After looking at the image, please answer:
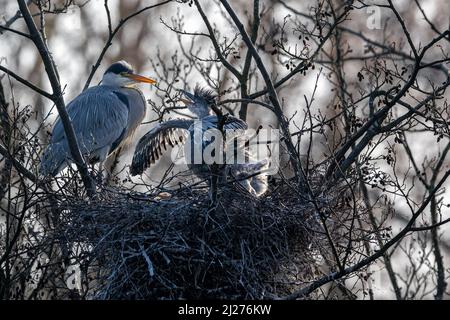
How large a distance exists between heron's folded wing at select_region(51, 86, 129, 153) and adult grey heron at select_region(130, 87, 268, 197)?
1.73 metres

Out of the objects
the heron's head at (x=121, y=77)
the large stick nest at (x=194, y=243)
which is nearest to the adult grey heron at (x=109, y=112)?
the heron's head at (x=121, y=77)

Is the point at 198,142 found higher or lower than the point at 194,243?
higher

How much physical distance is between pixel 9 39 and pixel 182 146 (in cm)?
983

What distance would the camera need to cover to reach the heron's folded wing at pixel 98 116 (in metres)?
11.4

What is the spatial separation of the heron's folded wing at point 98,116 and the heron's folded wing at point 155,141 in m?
1.66

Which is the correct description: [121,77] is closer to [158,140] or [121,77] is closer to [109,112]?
[109,112]

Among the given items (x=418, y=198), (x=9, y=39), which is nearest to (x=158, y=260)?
(x=418, y=198)

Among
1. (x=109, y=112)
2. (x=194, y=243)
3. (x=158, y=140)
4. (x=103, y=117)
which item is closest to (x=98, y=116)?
(x=103, y=117)

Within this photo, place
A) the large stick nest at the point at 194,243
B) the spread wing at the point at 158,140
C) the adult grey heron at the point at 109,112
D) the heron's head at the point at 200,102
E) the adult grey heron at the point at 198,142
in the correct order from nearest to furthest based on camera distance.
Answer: the large stick nest at the point at 194,243 → the adult grey heron at the point at 198,142 → the spread wing at the point at 158,140 → the heron's head at the point at 200,102 → the adult grey heron at the point at 109,112

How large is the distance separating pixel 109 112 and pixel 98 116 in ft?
0.55

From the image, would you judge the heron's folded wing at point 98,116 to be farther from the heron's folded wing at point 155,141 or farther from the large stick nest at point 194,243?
the large stick nest at point 194,243

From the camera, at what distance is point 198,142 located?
Answer: 8.77 metres


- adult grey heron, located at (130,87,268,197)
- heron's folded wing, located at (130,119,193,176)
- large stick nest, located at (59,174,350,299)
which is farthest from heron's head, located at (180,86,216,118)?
large stick nest, located at (59,174,350,299)
